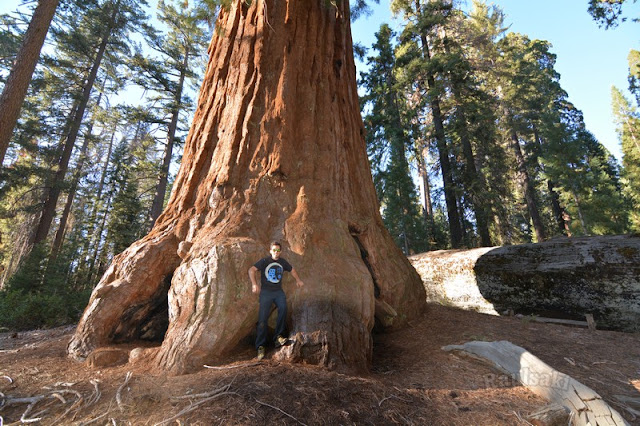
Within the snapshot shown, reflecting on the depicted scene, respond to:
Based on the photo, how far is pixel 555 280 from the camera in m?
6.00

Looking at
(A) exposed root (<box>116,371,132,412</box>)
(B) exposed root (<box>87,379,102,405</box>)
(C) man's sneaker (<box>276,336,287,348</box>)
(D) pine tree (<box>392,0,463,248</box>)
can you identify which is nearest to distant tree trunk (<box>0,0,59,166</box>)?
(B) exposed root (<box>87,379,102,405</box>)

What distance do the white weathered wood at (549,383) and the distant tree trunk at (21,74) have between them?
1125 centimetres

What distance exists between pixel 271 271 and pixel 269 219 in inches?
41.4

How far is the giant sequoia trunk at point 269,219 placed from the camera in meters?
3.50

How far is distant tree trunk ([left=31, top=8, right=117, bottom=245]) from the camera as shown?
1380cm

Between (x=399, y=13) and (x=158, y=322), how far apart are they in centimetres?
1767

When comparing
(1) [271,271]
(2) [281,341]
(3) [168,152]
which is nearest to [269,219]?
(1) [271,271]

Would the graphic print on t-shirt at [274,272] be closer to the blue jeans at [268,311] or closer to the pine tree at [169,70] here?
the blue jeans at [268,311]

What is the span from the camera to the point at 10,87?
763 centimetres

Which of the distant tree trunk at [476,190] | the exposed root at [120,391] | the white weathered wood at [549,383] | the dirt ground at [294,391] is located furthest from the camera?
the distant tree trunk at [476,190]

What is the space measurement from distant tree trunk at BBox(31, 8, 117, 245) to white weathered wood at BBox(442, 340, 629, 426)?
1734 cm

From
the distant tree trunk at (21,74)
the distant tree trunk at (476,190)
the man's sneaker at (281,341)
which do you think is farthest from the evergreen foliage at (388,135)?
the man's sneaker at (281,341)

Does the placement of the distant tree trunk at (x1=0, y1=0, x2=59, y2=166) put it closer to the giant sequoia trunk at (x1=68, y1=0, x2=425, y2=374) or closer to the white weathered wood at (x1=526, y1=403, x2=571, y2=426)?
the giant sequoia trunk at (x1=68, y1=0, x2=425, y2=374)

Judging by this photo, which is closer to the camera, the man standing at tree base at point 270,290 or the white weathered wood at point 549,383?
the white weathered wood at point 549,383
